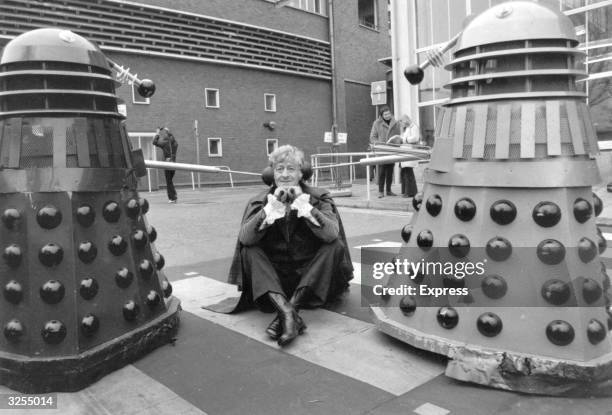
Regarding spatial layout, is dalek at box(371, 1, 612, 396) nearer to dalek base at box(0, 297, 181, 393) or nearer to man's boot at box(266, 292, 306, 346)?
man's boot at box(266, 292, 306, 346)

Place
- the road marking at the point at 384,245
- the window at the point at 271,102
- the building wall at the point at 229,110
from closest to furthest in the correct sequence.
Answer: the road marking at the point at 384,245 < the building wall at the point at 229,110 < the window at the point at 271,102

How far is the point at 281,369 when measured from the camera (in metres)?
2.64

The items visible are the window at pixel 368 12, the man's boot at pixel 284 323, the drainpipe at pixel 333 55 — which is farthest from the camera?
the window at pixel 368 12

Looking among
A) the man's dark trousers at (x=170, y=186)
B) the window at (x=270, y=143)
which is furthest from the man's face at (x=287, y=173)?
the window at (x=270, y=143)

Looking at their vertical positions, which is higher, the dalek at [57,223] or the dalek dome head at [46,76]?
the dalek dome head at [46,76]

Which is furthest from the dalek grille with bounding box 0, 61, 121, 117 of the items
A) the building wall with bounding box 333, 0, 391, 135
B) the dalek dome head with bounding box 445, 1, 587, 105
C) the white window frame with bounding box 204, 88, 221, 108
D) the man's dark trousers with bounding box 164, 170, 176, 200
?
the building wall with bounding box 333, 0, 391, 135

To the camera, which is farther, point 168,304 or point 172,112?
point 172,112

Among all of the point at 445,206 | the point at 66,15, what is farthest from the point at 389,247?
the point at 66,15

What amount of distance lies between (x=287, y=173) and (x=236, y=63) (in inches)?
824

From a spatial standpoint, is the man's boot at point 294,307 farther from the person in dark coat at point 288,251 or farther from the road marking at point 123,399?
the road marking at point 123,399

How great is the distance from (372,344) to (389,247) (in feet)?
9.90

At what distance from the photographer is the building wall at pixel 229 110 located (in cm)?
2036

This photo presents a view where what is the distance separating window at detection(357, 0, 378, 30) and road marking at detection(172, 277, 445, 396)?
97.1 feet

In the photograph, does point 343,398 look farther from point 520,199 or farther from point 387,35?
point 387,35
